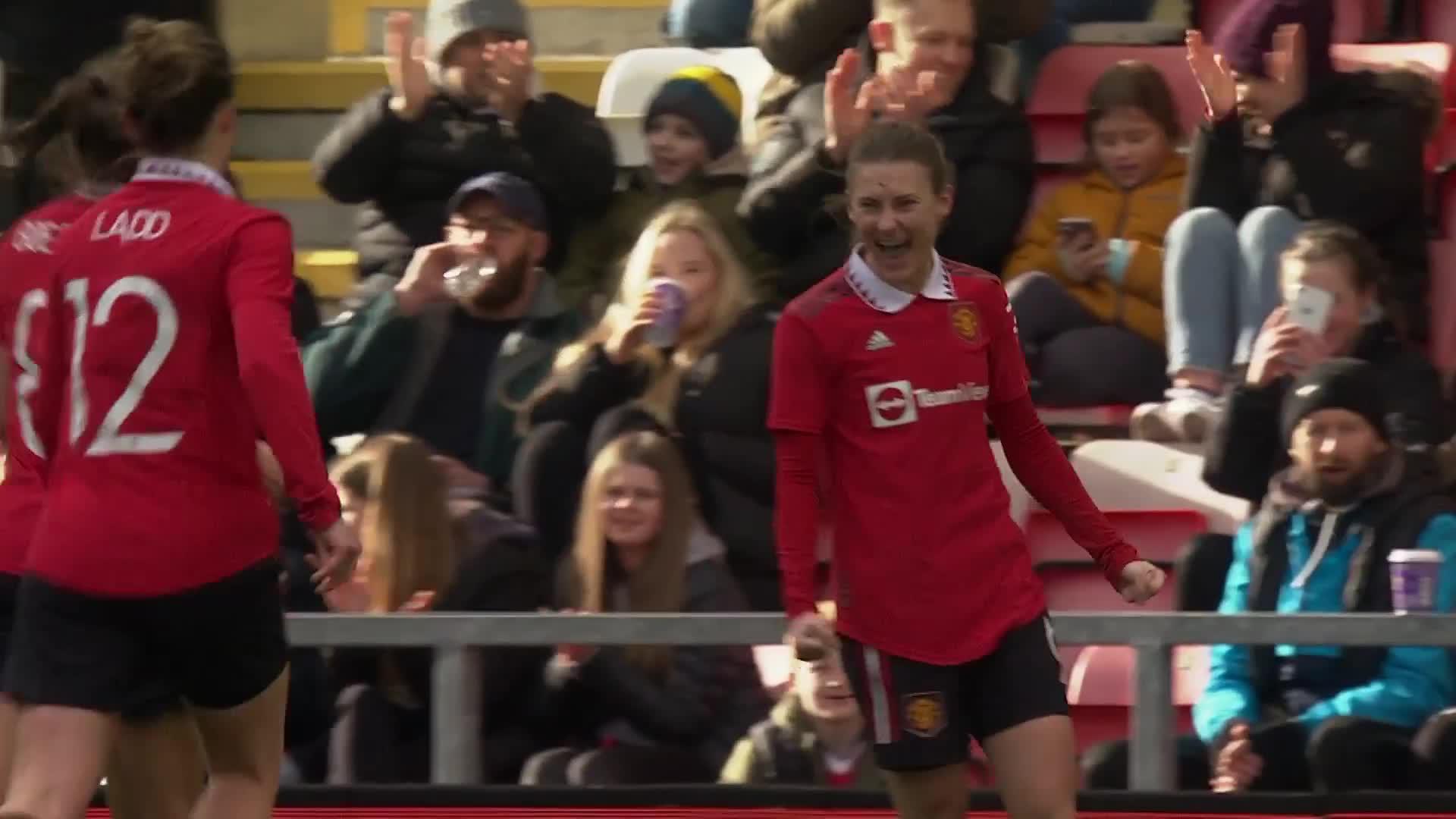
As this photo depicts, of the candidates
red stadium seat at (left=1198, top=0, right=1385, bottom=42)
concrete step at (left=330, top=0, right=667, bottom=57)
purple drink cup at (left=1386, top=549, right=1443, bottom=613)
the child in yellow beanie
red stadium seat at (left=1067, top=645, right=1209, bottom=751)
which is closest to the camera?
purple drink cup at (left=1386, top=549, right=1443, bottom=613)

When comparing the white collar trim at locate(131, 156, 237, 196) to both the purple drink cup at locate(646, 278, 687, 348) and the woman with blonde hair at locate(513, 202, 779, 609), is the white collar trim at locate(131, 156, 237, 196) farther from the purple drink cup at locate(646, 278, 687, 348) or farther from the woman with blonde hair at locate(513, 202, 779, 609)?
the purple drink cup at locate(646, 278, 687, 348)

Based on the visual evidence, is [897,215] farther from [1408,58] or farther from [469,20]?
[1408,58]

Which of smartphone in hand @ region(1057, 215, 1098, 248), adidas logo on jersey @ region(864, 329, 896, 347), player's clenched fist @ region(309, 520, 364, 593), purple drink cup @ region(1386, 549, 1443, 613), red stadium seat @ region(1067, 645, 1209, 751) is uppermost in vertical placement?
adidas logo on jersey @ region(864, 329, 896, 347)

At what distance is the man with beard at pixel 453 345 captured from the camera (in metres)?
7.07

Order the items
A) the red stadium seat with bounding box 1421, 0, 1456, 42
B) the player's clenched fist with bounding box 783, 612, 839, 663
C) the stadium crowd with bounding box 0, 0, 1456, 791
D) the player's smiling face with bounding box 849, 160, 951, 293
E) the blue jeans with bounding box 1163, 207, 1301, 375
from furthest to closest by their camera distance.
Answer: the red stadium seat with bounding box 1421, 0, 1456, 42 → the blue jeans with bounding box 1163, 207, 1301, 375 → the stadium crowd with bounding box 0, 0, 1456, 791 → the player's smiling face with bounding box 849, 160, 951, 293 → the player's clenched fist with bounding box 783, 612, 839, 663

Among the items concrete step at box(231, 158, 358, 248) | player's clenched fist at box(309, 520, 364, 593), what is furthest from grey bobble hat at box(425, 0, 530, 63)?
player's clenched fist at box(309, 520, 364, 593)

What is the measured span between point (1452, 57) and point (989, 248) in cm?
156

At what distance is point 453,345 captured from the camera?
23.4 feet

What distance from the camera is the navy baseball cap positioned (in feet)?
23.8

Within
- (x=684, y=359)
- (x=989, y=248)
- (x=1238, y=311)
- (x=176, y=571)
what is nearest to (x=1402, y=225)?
(x=1238, y=311)

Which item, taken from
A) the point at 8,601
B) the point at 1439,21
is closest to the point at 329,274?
the point at 1439,21

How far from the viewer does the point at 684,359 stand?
6875 mm

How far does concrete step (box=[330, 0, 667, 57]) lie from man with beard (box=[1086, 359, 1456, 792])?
3982 mm

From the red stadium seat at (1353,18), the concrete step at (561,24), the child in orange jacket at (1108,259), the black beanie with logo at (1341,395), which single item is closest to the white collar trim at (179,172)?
the black beanie with logo at (1341,395)
